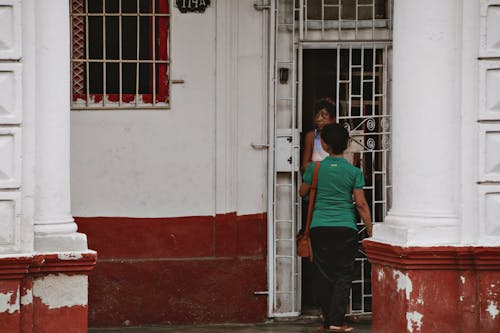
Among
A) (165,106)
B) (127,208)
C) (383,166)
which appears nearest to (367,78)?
Result: (383,166)

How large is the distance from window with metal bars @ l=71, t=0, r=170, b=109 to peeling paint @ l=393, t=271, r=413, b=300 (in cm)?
276

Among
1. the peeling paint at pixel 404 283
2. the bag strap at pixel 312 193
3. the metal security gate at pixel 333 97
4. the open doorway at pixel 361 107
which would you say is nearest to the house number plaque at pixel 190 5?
the metal security gate at pixel 333 97

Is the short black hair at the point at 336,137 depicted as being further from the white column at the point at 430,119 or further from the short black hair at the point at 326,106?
the white column at the point at 430,119

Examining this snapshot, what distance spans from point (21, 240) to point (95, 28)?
2582 millimetres

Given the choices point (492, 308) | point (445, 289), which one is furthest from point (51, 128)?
point (492, 308)

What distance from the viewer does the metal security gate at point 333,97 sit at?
28.7 ft

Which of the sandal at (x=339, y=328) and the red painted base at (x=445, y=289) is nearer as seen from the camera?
the red painted base at (x=445, y=289)

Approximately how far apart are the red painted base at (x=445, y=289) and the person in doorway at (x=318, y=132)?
2.00 m

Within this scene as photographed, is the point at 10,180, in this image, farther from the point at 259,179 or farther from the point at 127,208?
the point at 259,179

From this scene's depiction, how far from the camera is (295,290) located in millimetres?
8859

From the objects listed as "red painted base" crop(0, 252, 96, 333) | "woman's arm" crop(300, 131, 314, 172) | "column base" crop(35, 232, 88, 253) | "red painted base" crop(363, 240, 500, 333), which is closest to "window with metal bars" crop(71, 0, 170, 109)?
"woman's arm" crop(300, 131, 314, 172)

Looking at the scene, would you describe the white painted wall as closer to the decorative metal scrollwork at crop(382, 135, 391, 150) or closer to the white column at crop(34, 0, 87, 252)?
→ the decorative metal scrollwork at crop(382, 135, 391, 150)

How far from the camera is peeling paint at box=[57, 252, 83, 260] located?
6.55 m

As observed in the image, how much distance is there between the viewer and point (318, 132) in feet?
28.5
